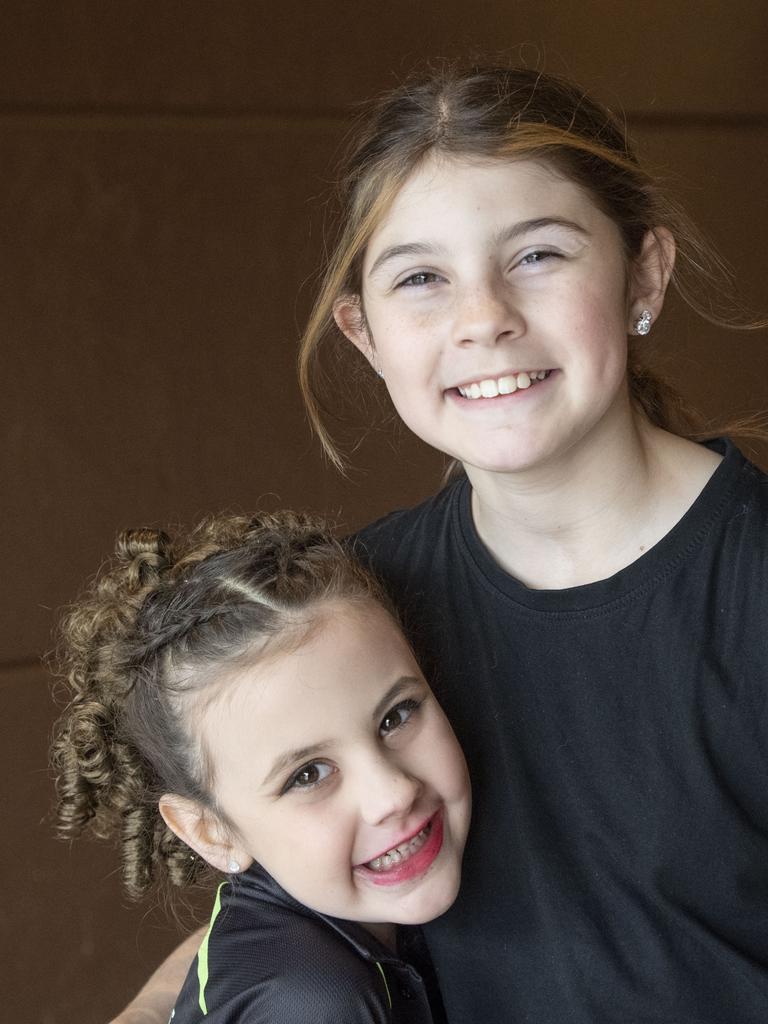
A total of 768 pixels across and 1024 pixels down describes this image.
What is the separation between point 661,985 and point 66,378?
4.82 feet

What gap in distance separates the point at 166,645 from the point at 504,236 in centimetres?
51

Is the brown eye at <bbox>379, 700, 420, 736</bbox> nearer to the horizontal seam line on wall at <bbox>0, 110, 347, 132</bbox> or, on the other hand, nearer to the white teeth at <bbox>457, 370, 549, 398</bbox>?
the white teeth at <bbox>457, 370, 549, 398</bbox>

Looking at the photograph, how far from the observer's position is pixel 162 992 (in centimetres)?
144

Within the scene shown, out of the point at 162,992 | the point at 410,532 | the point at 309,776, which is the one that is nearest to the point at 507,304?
the point at 410,532

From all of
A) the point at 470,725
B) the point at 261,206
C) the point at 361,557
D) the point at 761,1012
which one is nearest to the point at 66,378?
the point at 261,206

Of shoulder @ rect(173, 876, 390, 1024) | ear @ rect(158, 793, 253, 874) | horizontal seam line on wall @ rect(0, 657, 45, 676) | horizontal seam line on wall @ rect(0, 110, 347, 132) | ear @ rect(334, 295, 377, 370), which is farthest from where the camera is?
horizontal seam line on wall @ rect(0, 657, 45, 676)

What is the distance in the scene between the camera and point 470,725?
1.38m

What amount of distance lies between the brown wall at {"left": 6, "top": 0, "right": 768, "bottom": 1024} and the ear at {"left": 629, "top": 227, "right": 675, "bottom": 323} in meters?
1.15

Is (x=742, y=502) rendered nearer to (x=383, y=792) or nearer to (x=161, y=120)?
(x=383, y=792)

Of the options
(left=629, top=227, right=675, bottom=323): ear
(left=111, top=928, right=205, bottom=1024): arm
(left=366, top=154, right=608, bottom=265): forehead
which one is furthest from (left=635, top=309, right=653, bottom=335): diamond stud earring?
(left=111, top=928, right=205, bottom=1024): arm

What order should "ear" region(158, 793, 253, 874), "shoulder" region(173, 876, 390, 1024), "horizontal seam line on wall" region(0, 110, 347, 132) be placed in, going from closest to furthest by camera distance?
"shoulder" region(173, 876, 390, 1024) < "ear" region(158, 793, 253, 874) < "horizontal seam line on wall" region(0, 110, 347, 132)

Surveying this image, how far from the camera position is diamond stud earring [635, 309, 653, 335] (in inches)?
53.1

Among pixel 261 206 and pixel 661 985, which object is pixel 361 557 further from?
pixel 261 206

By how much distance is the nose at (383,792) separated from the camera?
3.93 ft
